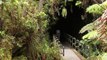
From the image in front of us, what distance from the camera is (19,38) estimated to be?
10.3 m

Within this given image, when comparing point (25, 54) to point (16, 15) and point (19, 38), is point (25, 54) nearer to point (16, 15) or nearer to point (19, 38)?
point (19, 38)

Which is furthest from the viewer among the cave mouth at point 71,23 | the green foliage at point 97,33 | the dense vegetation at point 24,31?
the cave mouth at point 71,23

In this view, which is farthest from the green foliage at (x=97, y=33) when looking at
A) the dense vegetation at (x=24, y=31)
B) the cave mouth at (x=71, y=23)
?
the cave mouth at (x=71, y=23)

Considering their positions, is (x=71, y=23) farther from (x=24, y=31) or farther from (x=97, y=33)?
(x=97, y=33)

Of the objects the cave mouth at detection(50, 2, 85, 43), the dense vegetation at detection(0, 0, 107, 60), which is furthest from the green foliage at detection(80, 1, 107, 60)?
the cave mouth at detection(50, 2, 85, 43)

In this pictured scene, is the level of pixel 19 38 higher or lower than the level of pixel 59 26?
higher

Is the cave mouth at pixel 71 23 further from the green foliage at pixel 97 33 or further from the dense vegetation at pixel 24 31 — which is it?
the dense vegetation at pixel 24 31

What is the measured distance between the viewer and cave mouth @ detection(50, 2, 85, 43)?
68.4 ft

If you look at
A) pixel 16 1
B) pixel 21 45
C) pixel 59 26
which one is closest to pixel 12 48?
pixel 21 45

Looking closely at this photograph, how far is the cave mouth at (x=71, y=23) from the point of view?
68.4 feet

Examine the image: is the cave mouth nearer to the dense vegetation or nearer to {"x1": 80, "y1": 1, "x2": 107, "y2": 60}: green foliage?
{"x1": 80, "y1": 1, "x2": 107, "y2": 60}: green foliage

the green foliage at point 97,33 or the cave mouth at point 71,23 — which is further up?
the green foliage at point 97,33

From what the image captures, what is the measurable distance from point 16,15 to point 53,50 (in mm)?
3278

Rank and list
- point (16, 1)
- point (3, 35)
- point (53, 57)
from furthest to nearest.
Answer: point (53, 57) < point (16, 1) < point (3, 35)
